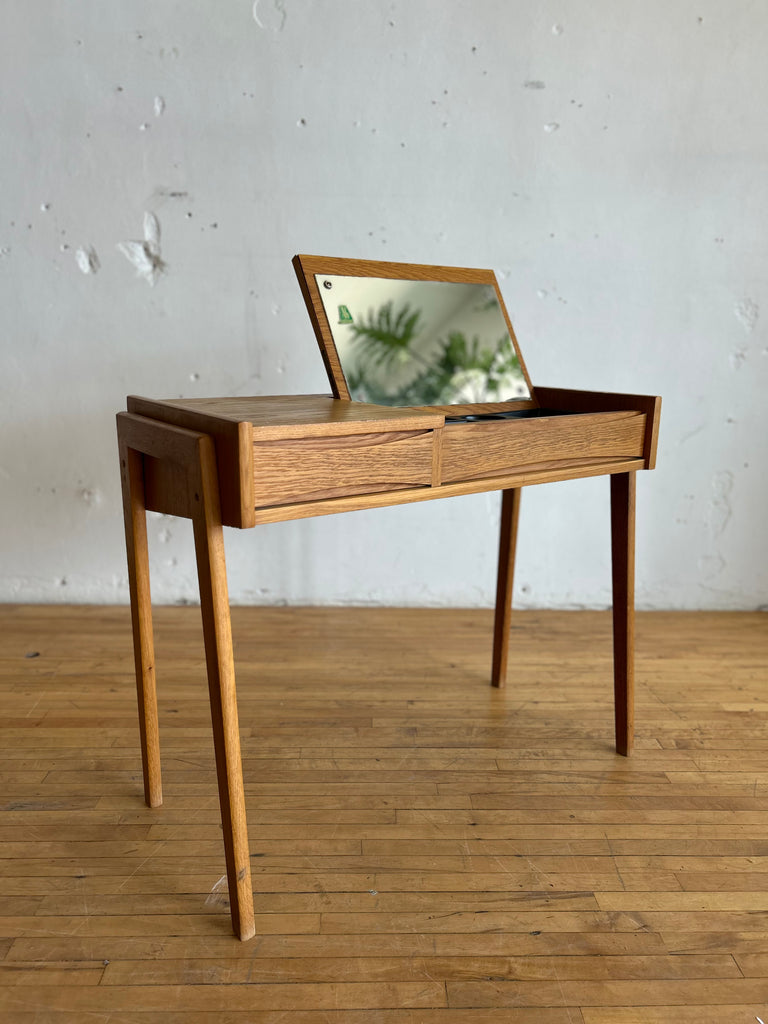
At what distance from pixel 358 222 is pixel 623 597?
4.94 ft

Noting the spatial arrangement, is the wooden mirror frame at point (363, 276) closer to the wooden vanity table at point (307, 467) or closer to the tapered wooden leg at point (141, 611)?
the wooden vanity table at point (307, 467)

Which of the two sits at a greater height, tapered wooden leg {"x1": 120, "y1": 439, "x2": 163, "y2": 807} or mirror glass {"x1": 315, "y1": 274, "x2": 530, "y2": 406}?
mirror glass {"x1": 315, "y1": 274, "x2": 530, "y2": 406}

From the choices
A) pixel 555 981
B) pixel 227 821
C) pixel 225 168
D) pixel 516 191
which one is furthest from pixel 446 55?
pixel 555 981

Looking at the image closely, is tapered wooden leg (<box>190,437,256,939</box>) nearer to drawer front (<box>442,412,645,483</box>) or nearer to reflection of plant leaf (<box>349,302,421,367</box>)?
drawer front (<box>442,412,645,483</box>)

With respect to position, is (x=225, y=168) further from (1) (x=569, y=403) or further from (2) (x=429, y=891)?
(2) (x=429, y=891)

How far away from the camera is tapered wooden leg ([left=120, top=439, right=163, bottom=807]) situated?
1473 millimetres

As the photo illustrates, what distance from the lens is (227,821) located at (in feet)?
4.25

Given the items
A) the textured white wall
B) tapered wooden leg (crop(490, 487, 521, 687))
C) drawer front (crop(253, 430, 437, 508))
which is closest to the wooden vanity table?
drawer front (crop(253, 430, 437, 508))

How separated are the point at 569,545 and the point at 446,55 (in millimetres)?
1617

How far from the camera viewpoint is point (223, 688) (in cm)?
127

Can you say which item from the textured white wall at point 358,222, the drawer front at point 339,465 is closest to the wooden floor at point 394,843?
the textured white wall at point 358,222

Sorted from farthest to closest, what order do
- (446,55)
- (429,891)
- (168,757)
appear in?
(446,55)
(168,757)
(429,891)

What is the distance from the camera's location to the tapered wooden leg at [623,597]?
1.81 m

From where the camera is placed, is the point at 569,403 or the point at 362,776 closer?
the point at 362,776
